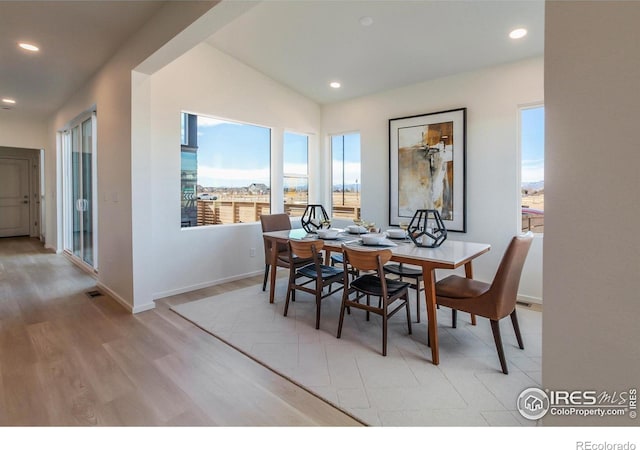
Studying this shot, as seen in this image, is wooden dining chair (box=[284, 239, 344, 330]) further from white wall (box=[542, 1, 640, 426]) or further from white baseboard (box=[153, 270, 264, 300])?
Answer: white wall (box=[542, 1, 640, 426])

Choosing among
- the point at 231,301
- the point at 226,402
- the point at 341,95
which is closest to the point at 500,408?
the point at 226,402

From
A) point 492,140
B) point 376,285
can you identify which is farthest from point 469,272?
point 492,140

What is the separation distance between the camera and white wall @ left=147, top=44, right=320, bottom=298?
142 inches

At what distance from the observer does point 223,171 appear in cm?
439

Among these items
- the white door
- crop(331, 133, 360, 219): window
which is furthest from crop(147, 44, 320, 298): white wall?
the white door

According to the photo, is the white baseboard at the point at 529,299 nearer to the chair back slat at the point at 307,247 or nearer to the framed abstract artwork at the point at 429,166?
the framed abstract artwork at the point at 429,166

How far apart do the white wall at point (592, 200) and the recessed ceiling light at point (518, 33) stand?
2604mm

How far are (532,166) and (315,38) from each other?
109 inches

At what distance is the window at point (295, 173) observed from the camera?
5160mm

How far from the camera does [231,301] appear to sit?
351 centimetres

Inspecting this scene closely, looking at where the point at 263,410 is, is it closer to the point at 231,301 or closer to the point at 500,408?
the point at 500,408

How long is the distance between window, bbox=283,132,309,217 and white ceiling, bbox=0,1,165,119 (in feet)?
8.37
